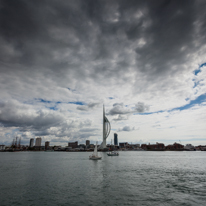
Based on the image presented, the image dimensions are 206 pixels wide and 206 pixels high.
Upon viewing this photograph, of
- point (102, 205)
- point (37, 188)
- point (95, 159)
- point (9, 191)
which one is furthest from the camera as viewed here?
point (95, 159)

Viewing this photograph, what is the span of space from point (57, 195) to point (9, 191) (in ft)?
36.7

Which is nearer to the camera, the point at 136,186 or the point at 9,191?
the point at 9,191

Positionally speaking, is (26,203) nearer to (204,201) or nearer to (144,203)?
(144,203)

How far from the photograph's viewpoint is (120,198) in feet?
89.2

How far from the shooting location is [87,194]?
29.8 metres

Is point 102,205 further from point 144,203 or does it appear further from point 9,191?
point 9,191

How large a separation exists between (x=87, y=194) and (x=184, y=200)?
17.5 meters

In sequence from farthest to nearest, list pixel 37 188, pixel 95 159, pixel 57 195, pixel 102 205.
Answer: pixel 95 159
pixel 37 188
pixel 57 195
pixel 102 205

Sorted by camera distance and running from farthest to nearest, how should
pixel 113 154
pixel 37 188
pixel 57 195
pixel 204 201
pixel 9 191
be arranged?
1. pixel 113 154
2. pixel 37 188
3. pixel 9 191
4. pixel 57 195
5. pixel 204 201

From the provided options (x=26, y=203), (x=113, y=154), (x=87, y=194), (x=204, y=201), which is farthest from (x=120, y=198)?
(x=113, y=154)

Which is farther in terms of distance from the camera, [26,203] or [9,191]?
[9,191]

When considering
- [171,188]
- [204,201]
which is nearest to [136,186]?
[171,188]

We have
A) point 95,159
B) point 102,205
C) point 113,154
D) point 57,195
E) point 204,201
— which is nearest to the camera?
point 102,205

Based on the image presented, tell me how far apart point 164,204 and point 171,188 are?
35.7ft
